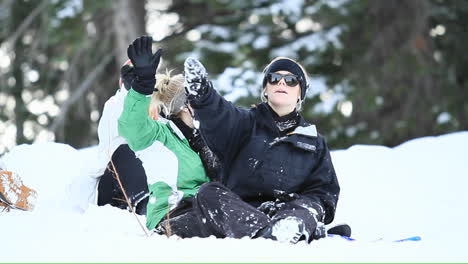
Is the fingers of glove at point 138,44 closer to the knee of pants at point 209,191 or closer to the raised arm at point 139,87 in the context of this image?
the raised arm at point 139,87

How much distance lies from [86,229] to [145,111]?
67 centimetres

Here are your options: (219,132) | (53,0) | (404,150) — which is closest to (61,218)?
(219,132)

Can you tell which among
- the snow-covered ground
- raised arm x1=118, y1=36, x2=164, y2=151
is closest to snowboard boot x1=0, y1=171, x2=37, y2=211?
the snow-covered ground

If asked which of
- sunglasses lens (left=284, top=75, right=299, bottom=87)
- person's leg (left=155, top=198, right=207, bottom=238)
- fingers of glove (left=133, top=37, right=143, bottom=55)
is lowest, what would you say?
person's leg (left=155, top=198, right=207, bottom=238)

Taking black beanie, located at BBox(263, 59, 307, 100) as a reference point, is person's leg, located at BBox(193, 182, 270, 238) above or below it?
below

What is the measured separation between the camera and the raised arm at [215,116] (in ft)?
11.5

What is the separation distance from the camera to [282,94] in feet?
12.8

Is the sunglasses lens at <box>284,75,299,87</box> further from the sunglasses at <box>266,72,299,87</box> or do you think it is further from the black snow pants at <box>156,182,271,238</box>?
the black snow pants at <box>156,182,271,238</box>

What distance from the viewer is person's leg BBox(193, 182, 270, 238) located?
138 inches

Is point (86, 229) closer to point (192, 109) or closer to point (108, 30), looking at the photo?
point (192, 109)

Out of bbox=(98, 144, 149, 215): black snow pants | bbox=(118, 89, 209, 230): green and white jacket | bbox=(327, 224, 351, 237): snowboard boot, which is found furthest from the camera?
bbox=(98, 144, 149, 215): black snow pants

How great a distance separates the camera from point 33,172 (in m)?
5.33

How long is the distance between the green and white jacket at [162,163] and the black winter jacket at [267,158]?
209mm

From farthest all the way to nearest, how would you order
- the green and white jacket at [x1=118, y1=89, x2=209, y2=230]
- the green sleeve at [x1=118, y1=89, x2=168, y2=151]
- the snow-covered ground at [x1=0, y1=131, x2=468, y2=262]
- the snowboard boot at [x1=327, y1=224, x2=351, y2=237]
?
the snowboard boot at [x1=327, y1=224, x2=351, y2=237] < the green and white jacket at [x1=118, y1=89, x2=209, y2=230] < the green sleeve at [x1=118, y1=89, x2=168, y2=151] < the snow-covered ground at [x1=0, y1=131, x2=468, y2=262]
